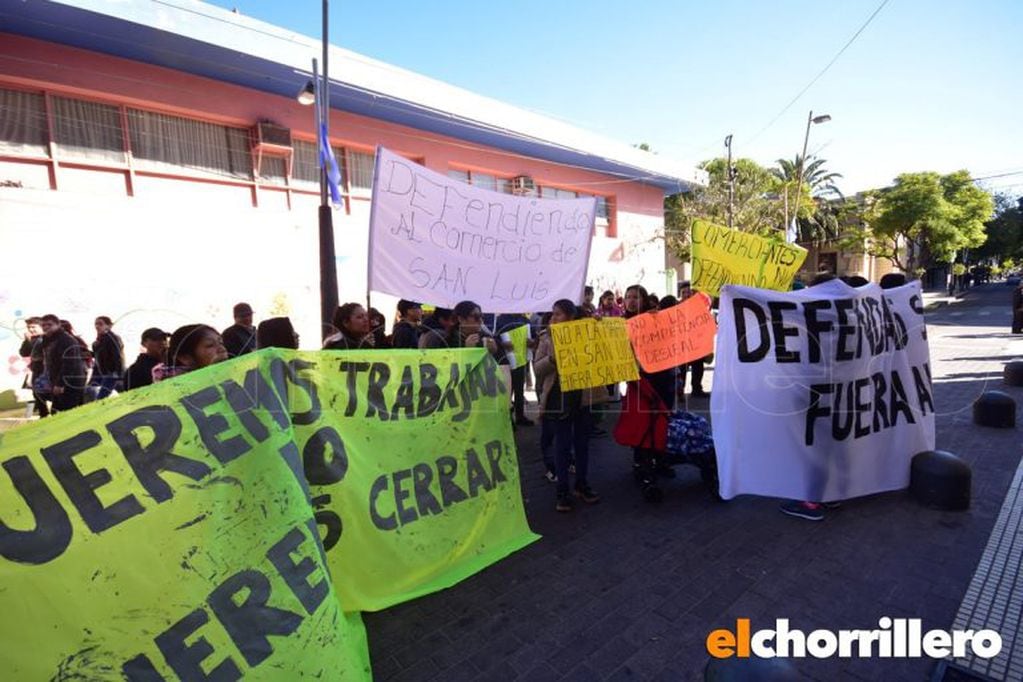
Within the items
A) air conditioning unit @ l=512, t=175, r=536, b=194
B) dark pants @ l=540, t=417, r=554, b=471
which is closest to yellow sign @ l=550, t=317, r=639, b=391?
dark pants @ l=540, t=417, r=554, b=471

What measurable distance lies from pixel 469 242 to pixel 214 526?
10.5 ft

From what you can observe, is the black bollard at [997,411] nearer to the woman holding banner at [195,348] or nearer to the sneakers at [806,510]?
the sneakers at [806,510]

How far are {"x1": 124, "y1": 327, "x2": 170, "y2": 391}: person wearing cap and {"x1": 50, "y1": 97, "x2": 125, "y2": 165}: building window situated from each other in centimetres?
593

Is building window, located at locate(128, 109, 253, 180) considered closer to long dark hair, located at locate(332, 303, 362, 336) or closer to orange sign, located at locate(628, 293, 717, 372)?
long dark hair, located at locate(332, 303, 362, 336)

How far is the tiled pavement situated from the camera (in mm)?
2646

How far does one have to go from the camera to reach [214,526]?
2.09 m

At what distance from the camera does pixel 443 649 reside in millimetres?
2746

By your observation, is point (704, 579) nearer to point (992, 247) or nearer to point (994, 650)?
point (994, 650)

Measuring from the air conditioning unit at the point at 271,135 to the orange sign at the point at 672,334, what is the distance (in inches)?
338

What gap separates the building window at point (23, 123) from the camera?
769 cm

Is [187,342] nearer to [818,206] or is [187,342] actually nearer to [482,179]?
[482,179]

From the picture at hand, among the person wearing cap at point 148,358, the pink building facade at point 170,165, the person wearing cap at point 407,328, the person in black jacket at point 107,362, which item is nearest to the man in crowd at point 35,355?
the pink building facade at point 170,165

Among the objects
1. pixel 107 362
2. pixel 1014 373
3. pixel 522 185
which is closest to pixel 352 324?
pixel 107 362

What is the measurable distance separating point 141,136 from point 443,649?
9.92 metres
